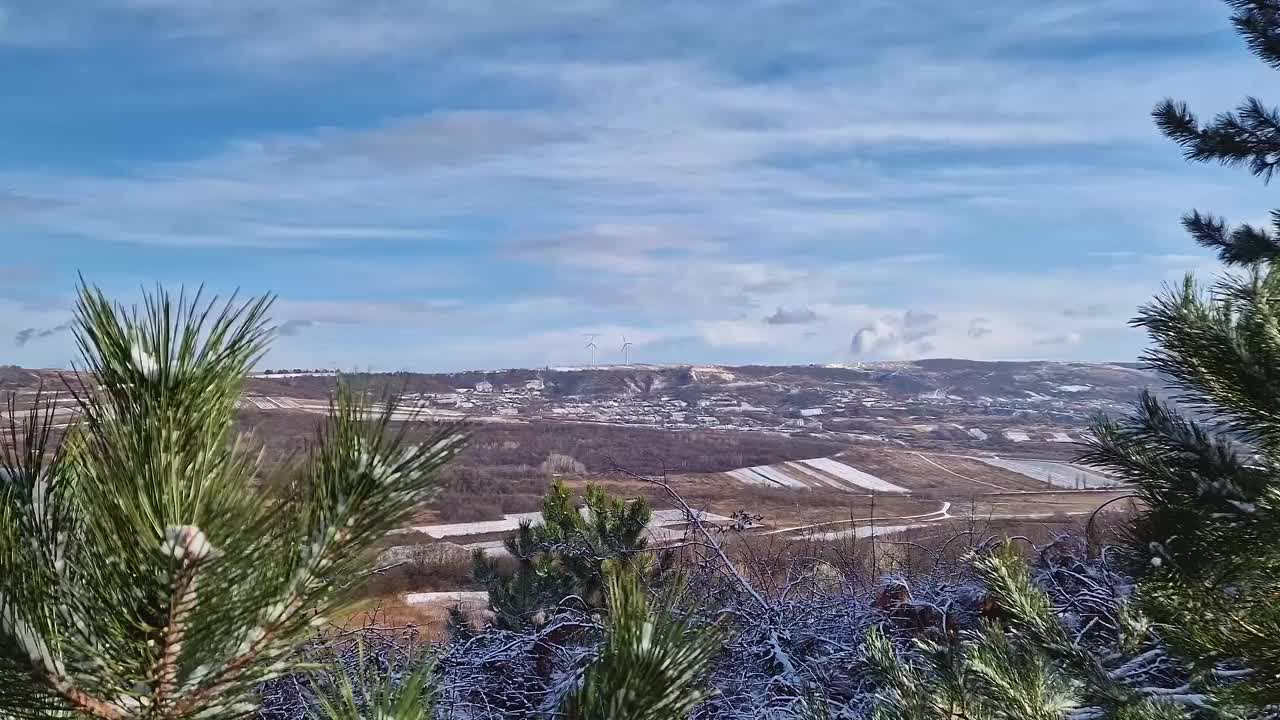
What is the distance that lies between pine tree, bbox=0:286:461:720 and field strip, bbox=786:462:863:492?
162 ft

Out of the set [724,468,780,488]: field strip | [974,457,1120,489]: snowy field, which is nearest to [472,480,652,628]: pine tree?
[724,468,780,488]: field strip

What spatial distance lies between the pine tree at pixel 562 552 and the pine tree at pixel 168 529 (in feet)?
22.4

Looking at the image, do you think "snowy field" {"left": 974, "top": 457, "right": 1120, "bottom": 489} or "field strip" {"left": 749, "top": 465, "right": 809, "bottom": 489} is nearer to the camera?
"field strip" {"left": 749, "top": 465, "right": 809, "bottom": 489}

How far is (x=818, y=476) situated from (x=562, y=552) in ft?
154

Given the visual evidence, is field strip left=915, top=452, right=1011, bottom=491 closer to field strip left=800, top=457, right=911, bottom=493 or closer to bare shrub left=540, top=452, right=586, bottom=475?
field strip left=800, top=457, right=911, bottom=493

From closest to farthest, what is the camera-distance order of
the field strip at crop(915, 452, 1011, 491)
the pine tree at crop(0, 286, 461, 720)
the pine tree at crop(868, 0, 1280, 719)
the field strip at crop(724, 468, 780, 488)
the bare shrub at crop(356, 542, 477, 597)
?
1. the pine tree at crop(0, 286, 461, 720)
2. the pine tree at crop(868, 0, 1280, 719)
3. the bare shrub at crop(356, 542, 477, 597)
4. the field strip at crop(915, 452, 1011, 491)
5. the field strip at crop(724, 468, 780, 488)

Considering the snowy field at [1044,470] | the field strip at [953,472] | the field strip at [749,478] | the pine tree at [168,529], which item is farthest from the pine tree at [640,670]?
the snowy field at [1044,470]

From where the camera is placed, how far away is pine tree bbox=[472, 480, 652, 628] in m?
8.36

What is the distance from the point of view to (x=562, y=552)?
29.7 ft

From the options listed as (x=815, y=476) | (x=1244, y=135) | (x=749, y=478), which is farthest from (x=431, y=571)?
(x=815, y=476)

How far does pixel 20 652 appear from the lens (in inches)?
38.3

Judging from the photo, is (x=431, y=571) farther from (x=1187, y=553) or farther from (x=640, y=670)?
(x=640, y=670)

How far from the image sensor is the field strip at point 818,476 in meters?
50.6

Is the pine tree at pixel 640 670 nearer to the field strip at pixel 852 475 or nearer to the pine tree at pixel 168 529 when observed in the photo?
the pine tree at pixel 168 529
